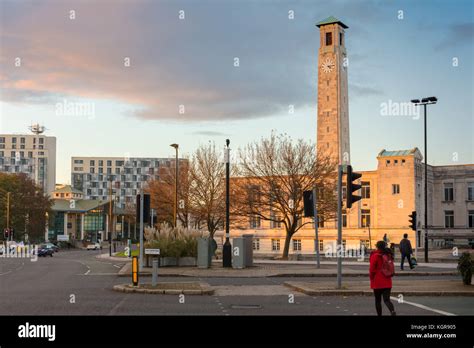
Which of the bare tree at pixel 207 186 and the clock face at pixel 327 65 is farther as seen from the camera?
the clock face at pixel 327 65

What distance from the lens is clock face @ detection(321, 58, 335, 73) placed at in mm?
90769

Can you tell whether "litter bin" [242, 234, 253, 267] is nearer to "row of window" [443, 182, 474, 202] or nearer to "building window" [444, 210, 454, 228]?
"building window" [444, 210, 454, 228]

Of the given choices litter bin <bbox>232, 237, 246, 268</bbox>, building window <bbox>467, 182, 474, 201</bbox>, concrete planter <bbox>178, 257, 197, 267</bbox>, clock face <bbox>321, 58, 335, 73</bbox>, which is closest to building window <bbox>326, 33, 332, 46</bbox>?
clock face <bbox>321, 58, 335, 73</bbox>

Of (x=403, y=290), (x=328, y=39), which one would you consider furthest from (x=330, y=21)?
(x=403, y=290)

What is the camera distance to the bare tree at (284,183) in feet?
173

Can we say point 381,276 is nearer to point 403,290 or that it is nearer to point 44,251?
point 403,290

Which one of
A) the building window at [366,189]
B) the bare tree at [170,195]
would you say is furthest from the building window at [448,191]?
the bare tree at [170,195]

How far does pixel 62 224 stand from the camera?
14725 centimetres

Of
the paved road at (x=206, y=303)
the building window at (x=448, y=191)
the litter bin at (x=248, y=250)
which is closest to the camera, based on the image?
the paved road at (x=206, y=303)

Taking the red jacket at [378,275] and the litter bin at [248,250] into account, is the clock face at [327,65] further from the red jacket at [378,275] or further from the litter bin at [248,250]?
the red jacket at [378,275]

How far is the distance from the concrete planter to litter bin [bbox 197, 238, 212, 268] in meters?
1.75

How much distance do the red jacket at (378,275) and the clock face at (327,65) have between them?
3071 inches
